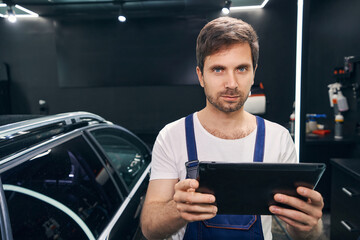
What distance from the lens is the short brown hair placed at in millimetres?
1156

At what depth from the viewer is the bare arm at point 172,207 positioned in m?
0.84

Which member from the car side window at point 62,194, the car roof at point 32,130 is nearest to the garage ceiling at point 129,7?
the car roof at point 32,130

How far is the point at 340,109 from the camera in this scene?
3193 mm

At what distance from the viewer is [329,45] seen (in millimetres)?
3551

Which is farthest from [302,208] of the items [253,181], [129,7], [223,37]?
[129,7]

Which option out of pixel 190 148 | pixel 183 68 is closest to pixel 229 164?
pixel 190 148

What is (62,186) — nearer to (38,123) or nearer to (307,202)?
(38,123)

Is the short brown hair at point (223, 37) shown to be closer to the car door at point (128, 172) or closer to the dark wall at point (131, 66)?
the car door at point (128, 172)

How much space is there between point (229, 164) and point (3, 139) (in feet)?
3.04

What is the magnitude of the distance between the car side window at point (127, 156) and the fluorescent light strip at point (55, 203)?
0.69 meters

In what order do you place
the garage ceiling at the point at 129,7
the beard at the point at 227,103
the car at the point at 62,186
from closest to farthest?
the car at the point at 62,186 < the beard at the point at 227,103 < the garage ceiling at the point at 129,7

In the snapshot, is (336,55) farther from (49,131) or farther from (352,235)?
(49,131)

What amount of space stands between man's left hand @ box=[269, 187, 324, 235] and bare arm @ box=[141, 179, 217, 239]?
0.23 metres

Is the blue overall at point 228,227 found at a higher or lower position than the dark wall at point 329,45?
lower
